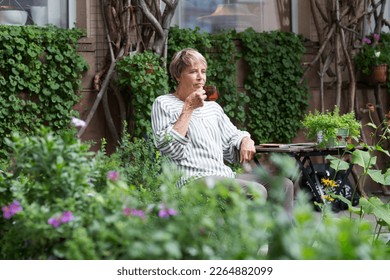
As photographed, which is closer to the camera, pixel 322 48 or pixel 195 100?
pixel 195 100

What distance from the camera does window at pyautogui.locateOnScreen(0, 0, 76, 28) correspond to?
721cm

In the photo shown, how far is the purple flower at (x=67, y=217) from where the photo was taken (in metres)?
1.43

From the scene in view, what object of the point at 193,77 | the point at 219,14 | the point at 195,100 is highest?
the point at 219,14

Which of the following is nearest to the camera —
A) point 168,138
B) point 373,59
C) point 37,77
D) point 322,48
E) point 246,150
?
point 168,138

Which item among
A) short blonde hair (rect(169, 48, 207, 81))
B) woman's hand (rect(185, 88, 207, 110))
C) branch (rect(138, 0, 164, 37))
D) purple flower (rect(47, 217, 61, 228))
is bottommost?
purple flower (rect(47, 217, 61, 228))

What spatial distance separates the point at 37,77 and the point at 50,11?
763 mm

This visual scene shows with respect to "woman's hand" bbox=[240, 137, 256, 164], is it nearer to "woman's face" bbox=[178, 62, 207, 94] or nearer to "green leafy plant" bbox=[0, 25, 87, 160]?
"woman's face" bbox=[178, 62, 207, 94]

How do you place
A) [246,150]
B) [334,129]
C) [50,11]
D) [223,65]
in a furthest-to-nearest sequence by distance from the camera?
[223,65] < [50,11] < [334,129] < [246,150]

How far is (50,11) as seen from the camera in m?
7.32

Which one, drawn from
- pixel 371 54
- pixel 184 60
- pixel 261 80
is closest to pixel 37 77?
pixel 261 80

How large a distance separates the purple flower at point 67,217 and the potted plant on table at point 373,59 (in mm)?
7168

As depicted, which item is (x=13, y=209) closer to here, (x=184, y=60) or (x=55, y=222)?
(x=55, y=222)

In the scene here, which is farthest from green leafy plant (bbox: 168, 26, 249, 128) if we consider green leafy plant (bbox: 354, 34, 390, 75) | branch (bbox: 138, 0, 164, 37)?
green leafy plant (bbox: 354, 34, 390, 75)

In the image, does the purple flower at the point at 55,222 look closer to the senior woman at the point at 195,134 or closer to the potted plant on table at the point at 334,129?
the senior woman at the point at 195,134
